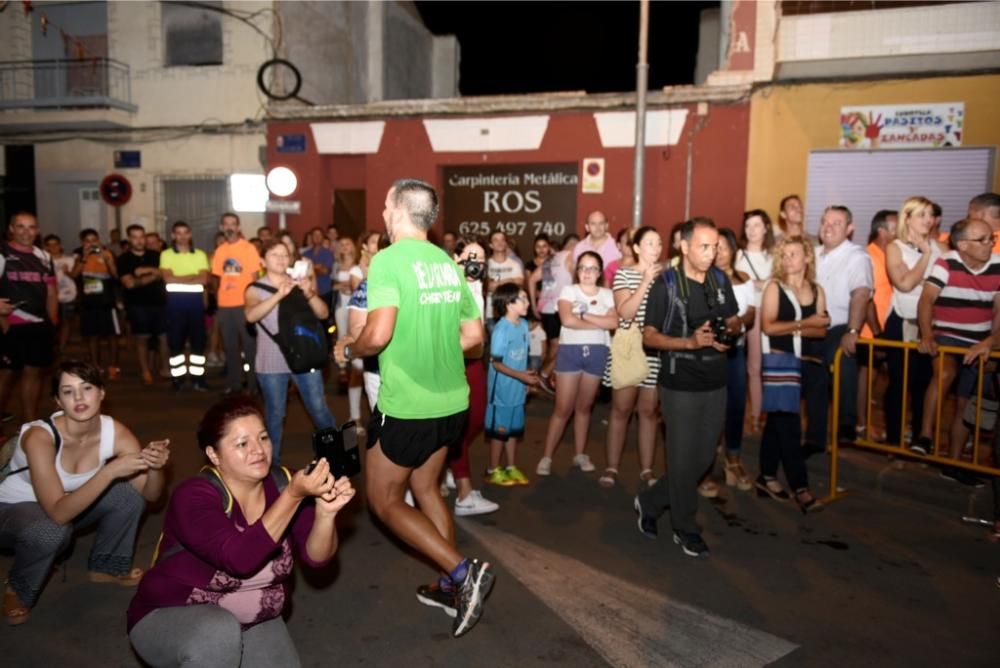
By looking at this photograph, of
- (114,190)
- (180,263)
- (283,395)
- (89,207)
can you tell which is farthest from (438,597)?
(89,207)

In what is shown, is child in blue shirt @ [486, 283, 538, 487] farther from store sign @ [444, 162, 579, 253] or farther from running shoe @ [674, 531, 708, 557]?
store sign @ [444, 162, 579, 253]

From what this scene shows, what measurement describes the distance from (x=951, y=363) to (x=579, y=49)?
2024cm

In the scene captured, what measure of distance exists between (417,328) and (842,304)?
4388mm

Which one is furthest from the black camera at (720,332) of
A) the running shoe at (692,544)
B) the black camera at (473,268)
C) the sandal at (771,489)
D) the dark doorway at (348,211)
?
the dark doorway at (348,211)

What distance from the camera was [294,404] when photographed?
8.92m

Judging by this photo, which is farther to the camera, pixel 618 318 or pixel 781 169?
pixel 781 169

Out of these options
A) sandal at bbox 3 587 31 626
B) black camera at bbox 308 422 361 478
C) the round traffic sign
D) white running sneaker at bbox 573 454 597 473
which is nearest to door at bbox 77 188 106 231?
the round traffic sign

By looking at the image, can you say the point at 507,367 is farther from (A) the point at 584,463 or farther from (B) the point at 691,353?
(B) the point at 691,353

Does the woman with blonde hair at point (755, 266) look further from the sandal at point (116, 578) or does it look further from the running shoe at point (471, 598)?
the sandal at point (116, 578)

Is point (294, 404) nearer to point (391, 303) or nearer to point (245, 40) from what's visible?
point (391, 303)

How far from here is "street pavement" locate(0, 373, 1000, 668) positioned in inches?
141

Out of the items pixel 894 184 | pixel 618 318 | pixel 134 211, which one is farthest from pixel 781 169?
pixel 134 211

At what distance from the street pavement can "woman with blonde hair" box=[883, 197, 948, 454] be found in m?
0.75

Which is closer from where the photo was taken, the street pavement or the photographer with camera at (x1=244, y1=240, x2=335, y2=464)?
the street pavement
